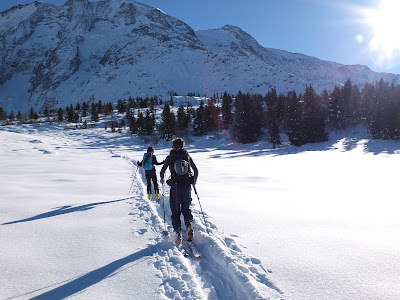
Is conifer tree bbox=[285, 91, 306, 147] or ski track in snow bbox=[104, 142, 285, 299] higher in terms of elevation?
conifer tree bbox=[285, 91, 306, 147]

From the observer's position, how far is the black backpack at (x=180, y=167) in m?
5.34

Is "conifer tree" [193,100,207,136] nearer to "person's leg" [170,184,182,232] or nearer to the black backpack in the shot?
the black backpack

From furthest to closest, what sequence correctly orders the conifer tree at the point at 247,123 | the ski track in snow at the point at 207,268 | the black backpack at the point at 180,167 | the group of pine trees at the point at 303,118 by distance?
the conifer tree at the point at 247,123, the group of pine trees at the point at 303,118, the black backpack at the point at 180,167, the ski track in snow at the point at 207,268

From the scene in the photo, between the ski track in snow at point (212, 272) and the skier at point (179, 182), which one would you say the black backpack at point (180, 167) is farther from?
the ski track in snow at point (212, 272)

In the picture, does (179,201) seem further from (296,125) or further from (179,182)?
(296,125)

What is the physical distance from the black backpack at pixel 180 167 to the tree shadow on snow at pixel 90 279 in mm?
1643

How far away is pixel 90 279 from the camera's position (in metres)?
3.68

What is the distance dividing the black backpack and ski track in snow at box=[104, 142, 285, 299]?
137 centimetres

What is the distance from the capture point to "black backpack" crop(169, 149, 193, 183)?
534 centimetres

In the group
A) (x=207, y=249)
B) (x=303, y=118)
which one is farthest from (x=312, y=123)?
(x=207, y=249)

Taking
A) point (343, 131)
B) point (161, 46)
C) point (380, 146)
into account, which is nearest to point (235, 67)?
point (161, 46)

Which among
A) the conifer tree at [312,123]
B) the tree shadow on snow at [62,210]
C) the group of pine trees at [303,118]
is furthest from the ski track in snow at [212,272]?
the conifer tree at [312,123]

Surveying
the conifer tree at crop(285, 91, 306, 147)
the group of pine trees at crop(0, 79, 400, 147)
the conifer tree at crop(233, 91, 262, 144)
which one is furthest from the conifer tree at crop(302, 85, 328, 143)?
the conifer tree at crop(233, 91, 262, 144)

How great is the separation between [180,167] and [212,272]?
2180 millimetres
